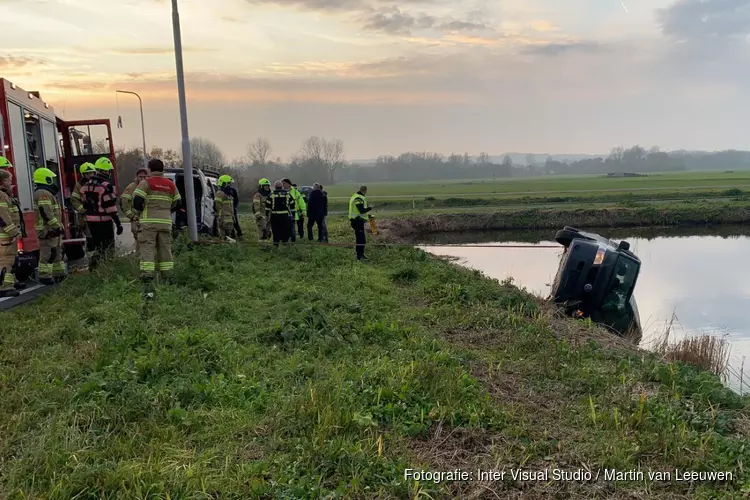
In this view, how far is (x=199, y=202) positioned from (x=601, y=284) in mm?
Result: 10238

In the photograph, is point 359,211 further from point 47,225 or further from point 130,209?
point 47,225

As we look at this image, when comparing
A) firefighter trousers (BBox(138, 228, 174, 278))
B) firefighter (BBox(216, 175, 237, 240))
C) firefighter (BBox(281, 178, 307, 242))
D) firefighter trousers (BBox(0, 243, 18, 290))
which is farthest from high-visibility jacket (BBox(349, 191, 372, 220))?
firefighter trousers (BBox(0, 243, 18, 290))

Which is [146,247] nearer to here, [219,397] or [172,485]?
[219,397]

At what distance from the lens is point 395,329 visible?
5.65 meters

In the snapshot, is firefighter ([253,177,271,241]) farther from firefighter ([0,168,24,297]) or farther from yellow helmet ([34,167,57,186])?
firefighter ([0,168,24,297])

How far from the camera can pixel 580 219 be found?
26.6 metres

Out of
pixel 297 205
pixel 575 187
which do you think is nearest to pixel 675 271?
pixel 297 205

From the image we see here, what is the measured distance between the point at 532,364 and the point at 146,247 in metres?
5.49

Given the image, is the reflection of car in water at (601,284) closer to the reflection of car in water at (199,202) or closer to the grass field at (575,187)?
the reflection of car in water at (199,202)

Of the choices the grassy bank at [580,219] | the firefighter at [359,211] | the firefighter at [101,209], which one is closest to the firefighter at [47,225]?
the firefighter at [101,209]

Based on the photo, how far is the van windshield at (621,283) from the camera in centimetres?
787

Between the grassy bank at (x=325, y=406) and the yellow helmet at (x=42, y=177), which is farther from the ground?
the yellow helmet at (x=42, y=177)

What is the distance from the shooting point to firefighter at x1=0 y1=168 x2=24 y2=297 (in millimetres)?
6895

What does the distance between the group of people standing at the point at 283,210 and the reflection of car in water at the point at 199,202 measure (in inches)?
57.5
